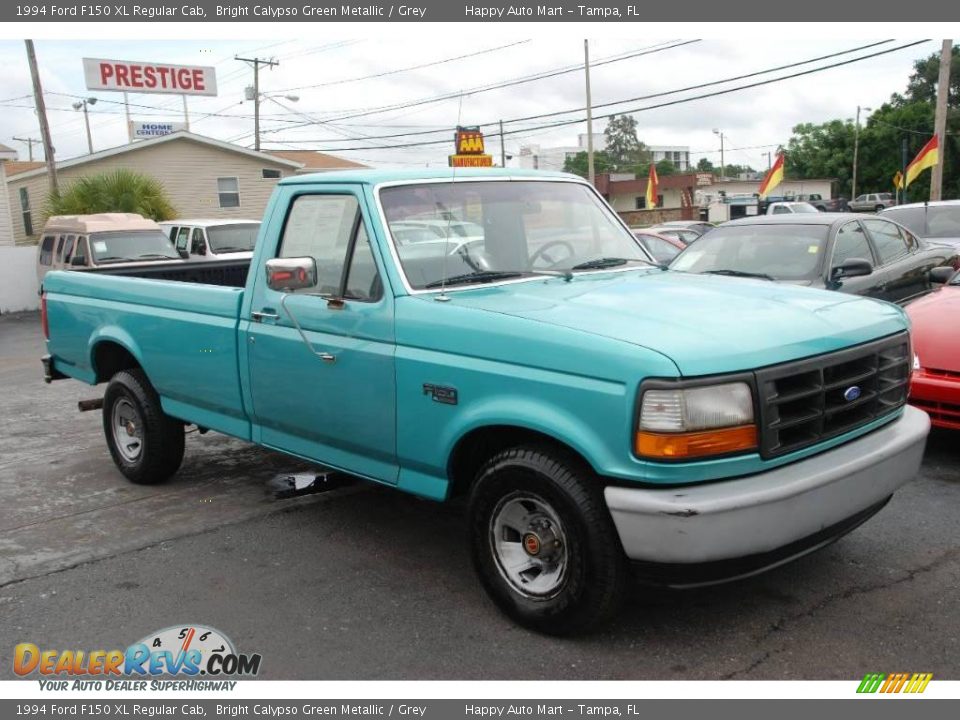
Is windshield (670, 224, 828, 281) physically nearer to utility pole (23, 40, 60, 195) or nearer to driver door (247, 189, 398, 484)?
driver door (247, 189, 398, 484)

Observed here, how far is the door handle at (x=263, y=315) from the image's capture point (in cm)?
475

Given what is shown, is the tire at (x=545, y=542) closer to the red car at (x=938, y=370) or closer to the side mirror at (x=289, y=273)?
the side mirror at (x=289, y=273)

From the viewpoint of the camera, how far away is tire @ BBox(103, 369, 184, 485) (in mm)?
5910

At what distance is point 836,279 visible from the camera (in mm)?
7547

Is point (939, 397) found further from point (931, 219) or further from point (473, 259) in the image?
point (931, 219)

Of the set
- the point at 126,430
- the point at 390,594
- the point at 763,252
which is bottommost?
the point at 390,594

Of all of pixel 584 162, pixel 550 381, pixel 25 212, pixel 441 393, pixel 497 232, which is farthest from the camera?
pixel 584 162

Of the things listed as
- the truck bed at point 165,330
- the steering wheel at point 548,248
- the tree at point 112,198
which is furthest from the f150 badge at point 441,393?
the tree at point 112,198

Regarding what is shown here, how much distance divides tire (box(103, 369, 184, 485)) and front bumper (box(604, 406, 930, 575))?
12.1 ft

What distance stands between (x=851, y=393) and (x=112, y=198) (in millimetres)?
22474

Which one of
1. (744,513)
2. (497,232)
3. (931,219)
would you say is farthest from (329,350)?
(931,219)

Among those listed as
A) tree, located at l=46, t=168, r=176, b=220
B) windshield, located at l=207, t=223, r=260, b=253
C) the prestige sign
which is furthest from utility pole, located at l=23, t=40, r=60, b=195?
the prestige sign

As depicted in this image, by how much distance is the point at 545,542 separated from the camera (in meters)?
3.68

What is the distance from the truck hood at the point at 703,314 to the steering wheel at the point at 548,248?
22 cm
